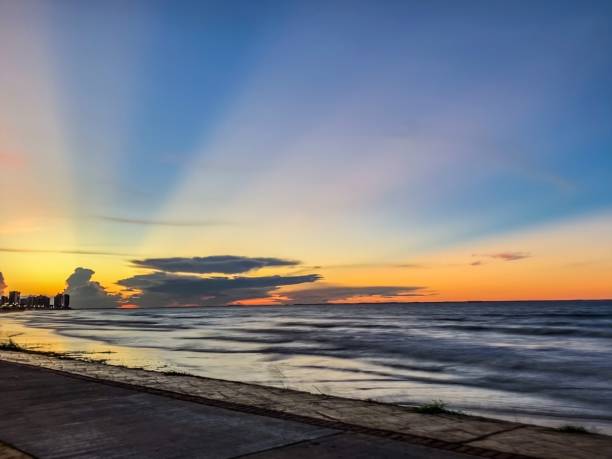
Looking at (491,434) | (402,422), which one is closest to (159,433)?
(402,422)

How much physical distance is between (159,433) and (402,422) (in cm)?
312

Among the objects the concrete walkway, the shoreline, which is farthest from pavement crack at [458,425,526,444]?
the concrete walkway

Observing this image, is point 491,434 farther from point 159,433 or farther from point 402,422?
point 159,433

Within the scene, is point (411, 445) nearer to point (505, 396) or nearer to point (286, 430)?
point (286, 430)

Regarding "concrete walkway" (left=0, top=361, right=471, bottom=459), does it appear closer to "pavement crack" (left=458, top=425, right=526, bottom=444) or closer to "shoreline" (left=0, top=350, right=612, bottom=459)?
"shoreline" (left=0, top=350, right=612, bottom=459)

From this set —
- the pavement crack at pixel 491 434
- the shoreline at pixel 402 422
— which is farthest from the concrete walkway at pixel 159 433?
the pavement crack at pixel 491 434

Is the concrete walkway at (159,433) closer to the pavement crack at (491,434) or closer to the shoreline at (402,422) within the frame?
the shoreline at (402,422)

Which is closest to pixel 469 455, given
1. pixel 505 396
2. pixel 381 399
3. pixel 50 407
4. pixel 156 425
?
pixel 156 425

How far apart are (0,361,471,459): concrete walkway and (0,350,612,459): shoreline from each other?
1.27ft

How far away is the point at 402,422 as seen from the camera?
6.95m

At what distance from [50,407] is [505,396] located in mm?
10547

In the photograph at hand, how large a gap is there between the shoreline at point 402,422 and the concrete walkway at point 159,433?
1.27ft

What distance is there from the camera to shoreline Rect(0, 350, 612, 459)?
18.4 ft

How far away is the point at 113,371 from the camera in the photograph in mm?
12969
